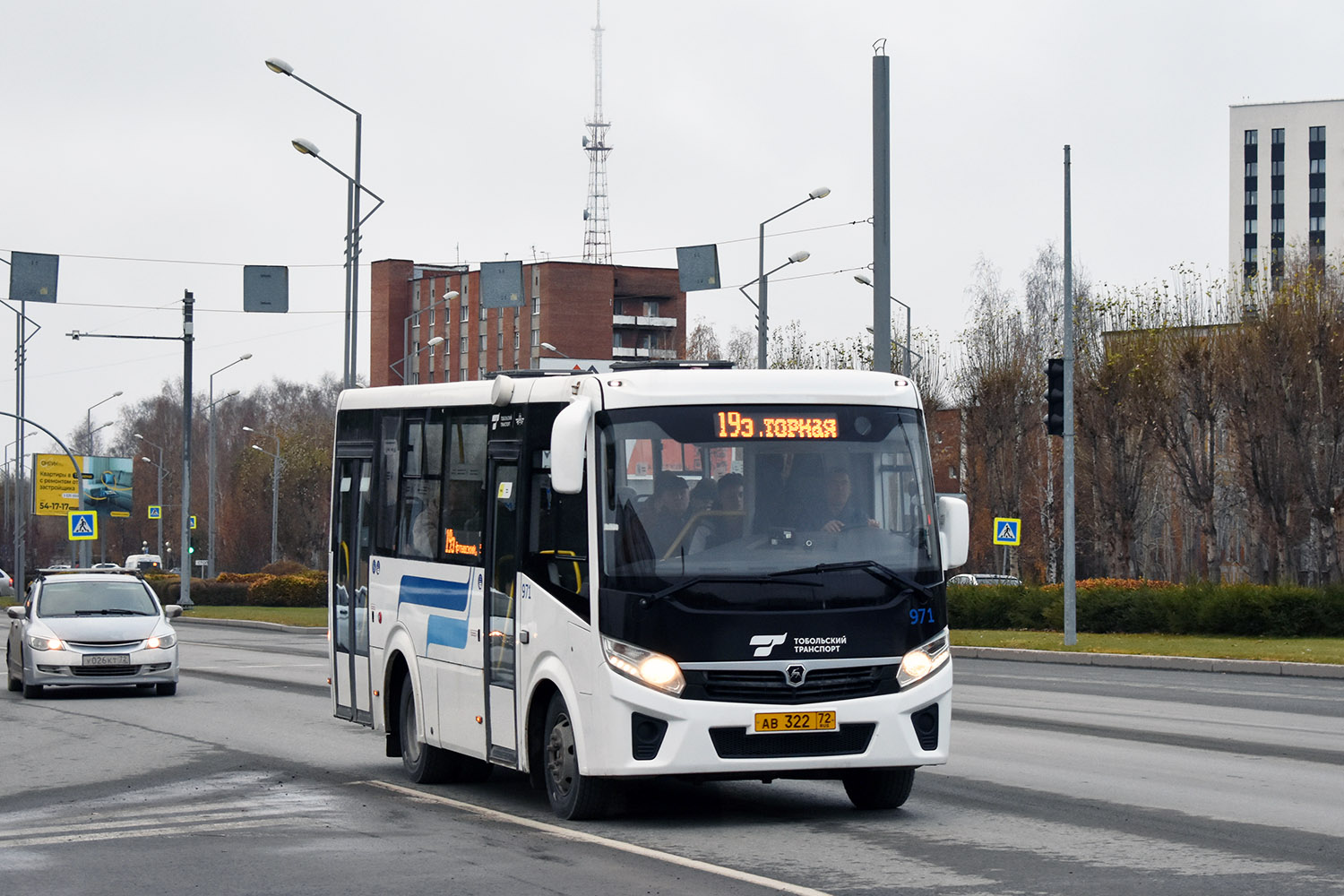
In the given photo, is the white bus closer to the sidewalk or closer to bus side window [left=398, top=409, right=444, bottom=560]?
bus side window [left=398, top=409, right=444, bottom=560]

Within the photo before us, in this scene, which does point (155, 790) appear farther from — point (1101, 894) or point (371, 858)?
point (1101, 894)

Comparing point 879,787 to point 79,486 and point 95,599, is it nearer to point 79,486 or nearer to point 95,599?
point 95,599

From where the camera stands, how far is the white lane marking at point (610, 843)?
821 centimetres

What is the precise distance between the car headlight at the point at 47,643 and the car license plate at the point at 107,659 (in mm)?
335

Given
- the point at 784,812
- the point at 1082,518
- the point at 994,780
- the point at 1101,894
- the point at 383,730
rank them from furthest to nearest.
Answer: the point at 1082,518 < the point at 383,730 < the point at 994,780 < the point at 784,812 < the point at 1101,894

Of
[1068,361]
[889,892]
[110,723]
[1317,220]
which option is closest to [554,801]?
[889,892]

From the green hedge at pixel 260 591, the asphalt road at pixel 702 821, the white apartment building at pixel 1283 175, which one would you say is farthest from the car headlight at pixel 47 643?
the white apartment building at pixel 1283 175

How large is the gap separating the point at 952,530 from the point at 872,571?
2.27 ft

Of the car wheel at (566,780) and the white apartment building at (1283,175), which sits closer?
the car wheel at (566,780)

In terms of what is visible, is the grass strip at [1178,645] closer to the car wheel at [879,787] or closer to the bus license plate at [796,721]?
the car wheel at [879,787]

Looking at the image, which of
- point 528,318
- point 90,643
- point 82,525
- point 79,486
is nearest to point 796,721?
point 90,643

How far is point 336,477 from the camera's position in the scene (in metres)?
14.6

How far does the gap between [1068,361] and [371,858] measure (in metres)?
23.5

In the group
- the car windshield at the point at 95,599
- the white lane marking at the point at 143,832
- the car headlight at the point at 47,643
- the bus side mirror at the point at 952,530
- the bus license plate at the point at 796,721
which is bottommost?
the white lane marking at the point at 143,832
